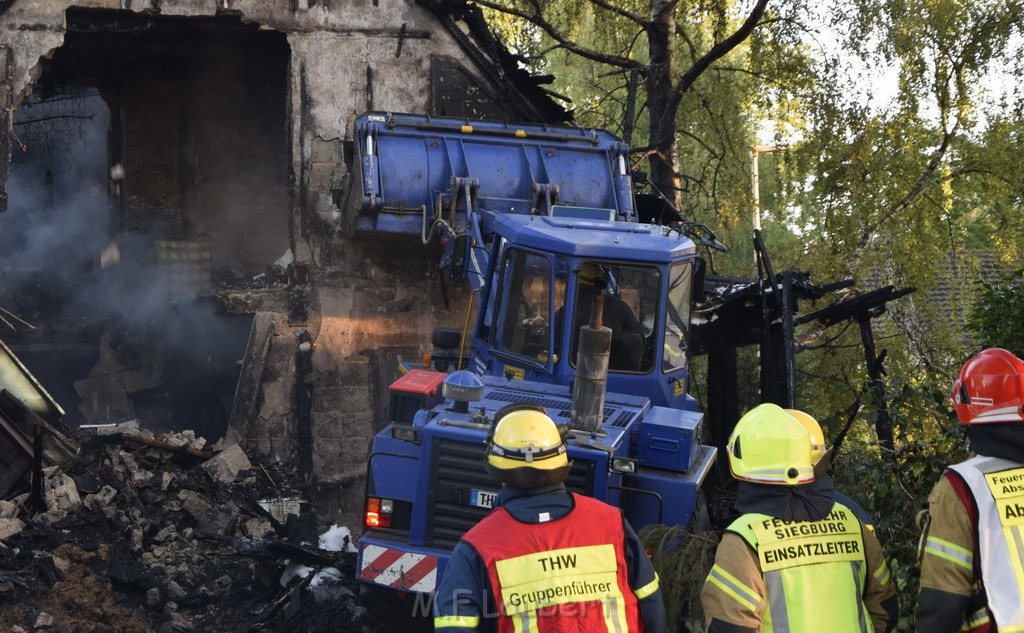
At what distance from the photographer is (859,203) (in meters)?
12.7

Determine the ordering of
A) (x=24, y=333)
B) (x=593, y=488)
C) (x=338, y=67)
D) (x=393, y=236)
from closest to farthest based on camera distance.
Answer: (x=593, y=488)
(x=393, y=236)
(x=338, y=67)
(x=24, y=333)

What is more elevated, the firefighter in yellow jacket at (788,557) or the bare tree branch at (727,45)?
the bare tree branch at (727,45)

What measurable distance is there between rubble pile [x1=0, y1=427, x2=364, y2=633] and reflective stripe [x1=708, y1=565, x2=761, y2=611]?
4.24 meters

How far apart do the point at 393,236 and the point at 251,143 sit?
615 centimetres

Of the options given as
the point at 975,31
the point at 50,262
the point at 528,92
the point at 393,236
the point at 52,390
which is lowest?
the point at 52,390

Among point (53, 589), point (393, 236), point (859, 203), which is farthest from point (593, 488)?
point (859, 203)

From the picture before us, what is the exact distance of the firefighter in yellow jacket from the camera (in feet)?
10.0

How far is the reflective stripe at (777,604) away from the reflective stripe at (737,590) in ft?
0.17

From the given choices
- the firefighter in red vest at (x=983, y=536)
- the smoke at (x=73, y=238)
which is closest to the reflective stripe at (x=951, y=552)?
the firefighter in red vest at (x=983, y=536)

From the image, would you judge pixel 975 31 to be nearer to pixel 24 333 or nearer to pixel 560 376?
pixel 560 376

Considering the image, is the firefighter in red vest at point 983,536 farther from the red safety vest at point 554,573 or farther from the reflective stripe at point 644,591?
the red safety vest at point 554,573

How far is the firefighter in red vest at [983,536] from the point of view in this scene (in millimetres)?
3125

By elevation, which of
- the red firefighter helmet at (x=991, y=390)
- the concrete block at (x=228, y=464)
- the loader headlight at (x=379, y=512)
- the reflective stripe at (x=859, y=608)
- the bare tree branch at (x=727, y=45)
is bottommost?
the concrete block at (x=228, y=464)

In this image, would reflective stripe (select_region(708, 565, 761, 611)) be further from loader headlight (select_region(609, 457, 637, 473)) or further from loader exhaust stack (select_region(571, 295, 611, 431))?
loader exhaust stack (select_region(571, 295, 611, 431))
